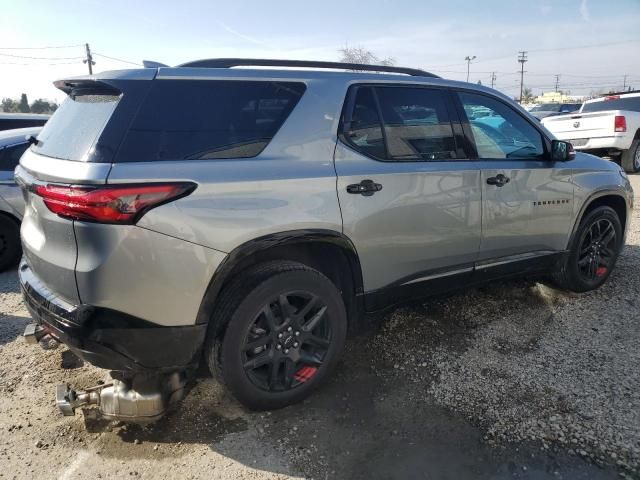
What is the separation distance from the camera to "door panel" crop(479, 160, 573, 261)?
3545 mm

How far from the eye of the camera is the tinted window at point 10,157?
541cm

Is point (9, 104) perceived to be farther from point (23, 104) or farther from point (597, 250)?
point (597, 250)

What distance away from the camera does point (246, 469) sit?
8.02 feet

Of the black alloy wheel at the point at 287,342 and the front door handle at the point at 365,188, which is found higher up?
the front door handle at the point at 365,188

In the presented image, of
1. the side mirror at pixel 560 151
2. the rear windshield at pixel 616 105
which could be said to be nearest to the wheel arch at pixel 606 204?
the side mirror at pixel 560 151

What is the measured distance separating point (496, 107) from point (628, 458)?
2457 millimetres

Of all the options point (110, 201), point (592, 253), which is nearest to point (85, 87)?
point (110, 201)

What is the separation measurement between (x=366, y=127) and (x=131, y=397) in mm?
1987

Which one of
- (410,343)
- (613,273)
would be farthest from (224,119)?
(613,273)

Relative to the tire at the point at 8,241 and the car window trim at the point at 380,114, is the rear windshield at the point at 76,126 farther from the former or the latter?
the tire at the point at 8,241

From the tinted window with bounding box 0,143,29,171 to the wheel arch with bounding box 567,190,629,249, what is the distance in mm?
5587

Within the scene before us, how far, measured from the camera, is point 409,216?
3.08 m

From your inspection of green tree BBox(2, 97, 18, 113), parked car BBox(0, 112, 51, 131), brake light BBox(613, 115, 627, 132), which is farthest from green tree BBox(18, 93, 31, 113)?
brake light BBox(613, 115, 627, 132)

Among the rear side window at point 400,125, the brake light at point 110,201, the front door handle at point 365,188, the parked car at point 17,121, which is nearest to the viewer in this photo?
the brake light at point 110,201
